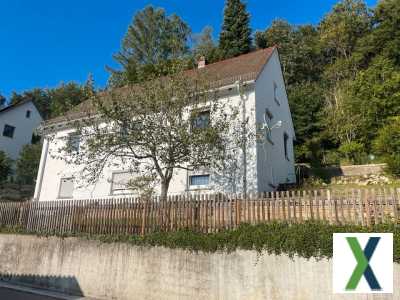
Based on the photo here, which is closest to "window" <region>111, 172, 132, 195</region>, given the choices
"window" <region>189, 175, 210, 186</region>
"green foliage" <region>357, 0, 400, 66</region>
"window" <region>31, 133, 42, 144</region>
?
"window" <region>189, 175, 210, 186</region>

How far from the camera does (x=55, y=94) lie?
4588cm

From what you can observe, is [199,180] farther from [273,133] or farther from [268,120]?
[273,133]

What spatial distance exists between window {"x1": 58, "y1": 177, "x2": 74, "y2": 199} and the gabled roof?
367cm

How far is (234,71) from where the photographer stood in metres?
16.2

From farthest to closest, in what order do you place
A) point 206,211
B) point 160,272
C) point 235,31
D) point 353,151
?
point 235,31 < point 353,151 < point 206,211 < point 160,272

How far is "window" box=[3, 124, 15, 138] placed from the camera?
30.8 metres

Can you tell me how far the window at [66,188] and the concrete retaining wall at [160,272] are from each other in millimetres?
6694

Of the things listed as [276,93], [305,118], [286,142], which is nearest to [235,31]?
[305,118]

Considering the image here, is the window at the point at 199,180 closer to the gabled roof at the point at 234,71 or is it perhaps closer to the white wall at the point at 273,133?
the white wall at the point at 273,133

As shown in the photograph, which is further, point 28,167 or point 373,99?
point 28,167

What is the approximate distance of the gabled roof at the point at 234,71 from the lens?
45.1ft

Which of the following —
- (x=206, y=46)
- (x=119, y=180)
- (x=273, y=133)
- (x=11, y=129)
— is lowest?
(x=119, y=180)

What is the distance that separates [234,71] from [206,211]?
1013 cm

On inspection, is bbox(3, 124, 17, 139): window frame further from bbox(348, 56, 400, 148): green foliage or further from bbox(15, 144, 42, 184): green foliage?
bbox(348, 56, 400, 148): green foliage
